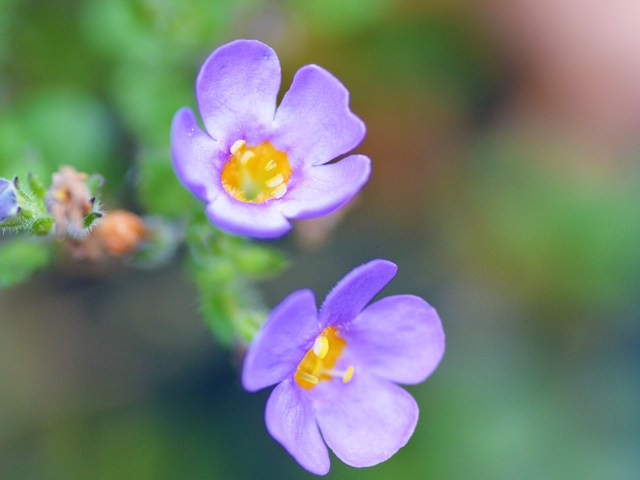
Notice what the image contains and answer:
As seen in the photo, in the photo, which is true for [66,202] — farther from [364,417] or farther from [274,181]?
[364,417]

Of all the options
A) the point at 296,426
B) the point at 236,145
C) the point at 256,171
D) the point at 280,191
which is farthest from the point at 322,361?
the point at 236,145

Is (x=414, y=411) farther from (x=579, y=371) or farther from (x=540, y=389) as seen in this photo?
(x=579, y=371)

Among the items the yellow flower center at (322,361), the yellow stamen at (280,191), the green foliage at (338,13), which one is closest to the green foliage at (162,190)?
the yellow stamen at (280,191)

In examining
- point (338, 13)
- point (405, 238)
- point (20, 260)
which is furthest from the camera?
point (405, 238)

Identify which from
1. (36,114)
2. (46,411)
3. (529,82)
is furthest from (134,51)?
(529,82)

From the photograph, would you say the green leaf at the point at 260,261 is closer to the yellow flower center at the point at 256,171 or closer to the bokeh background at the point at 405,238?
the yellow flower center at the point at 256,171
